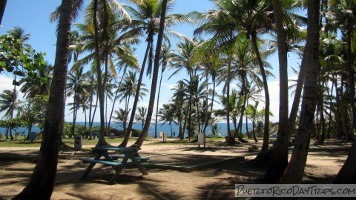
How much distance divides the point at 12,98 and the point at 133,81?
19711mm

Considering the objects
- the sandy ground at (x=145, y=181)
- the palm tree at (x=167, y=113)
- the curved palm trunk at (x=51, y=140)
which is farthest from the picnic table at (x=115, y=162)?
the palm tree at (x=167, y=113)

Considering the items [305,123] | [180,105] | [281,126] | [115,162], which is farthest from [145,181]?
[180,105]

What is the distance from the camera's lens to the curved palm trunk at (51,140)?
5.50 metres

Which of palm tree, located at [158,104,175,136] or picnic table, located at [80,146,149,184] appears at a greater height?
palm tree, located at [158,104,175,136]

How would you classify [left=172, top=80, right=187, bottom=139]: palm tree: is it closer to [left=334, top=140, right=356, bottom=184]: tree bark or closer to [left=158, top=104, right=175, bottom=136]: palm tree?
[left=158, top=104, right=175, bottom=136]: palm tree

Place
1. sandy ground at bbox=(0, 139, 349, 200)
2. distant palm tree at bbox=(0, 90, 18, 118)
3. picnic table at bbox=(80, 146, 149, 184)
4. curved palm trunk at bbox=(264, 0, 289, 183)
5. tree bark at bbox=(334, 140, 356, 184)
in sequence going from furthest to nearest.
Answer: distant palm tree at bbox=(0, 90, 18, 118) < curved palm trunk at bbox=(264, 0, 289, 183) < picnic table at bbox=(80, 146, 149, 184) < sandy ground at bbox=(0, 139, 349, 200) < tree bark at bbox=(334, 140, 356, 184)

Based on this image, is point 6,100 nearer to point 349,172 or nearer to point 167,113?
point 167,113

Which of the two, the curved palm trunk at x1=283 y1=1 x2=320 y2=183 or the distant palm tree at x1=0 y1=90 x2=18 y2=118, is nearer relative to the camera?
the curved palm trunk at x1=283 y1=1 x2=320 y2=183

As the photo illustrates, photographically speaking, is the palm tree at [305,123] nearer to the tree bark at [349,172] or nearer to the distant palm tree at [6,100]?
the tree bark at [349,172]

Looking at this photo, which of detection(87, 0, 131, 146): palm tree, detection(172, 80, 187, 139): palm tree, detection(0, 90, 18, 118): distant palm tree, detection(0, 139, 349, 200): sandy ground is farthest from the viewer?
detection(0, 90, 18, 118): distant palm tree

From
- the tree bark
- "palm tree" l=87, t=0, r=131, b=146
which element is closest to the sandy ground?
the tree bark

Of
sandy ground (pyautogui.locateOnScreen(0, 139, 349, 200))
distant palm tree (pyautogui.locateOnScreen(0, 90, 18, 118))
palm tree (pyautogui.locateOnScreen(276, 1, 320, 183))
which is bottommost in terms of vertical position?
sandy ground (pyautogui.locateOnScreen(0, 139, 349, 200))

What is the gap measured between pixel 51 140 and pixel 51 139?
16 mm

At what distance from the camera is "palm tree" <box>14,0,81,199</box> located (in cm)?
550
